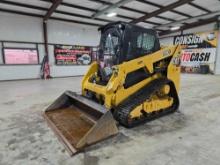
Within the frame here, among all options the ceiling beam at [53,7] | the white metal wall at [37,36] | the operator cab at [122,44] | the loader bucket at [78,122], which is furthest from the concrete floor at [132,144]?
the white metal wall at [37,36]

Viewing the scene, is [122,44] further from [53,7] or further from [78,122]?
[53,7]

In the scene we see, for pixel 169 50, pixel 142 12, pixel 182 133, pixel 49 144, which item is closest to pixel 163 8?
pixel 142 12

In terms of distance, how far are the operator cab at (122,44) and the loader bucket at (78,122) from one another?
2.65ft

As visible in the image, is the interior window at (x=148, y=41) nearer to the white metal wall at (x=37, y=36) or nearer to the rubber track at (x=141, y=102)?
the rubber track at (x=141, y=102)

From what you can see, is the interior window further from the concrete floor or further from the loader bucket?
the loader bucket

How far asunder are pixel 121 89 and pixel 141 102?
396 mm

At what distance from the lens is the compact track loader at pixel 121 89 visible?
2.52 metres

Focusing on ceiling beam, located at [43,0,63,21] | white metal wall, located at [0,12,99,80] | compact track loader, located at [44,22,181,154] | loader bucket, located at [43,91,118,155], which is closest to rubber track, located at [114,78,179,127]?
compact track loader, located at [44,22,181,154]

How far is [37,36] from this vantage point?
9852 millimetres

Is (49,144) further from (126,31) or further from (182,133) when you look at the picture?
(126,31)

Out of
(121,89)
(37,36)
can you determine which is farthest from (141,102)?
Answer: (37,36)

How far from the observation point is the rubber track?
8.66ft

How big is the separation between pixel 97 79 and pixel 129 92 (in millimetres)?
844

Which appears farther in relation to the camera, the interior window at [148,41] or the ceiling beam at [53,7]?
the ceiling beam at [53,7]
